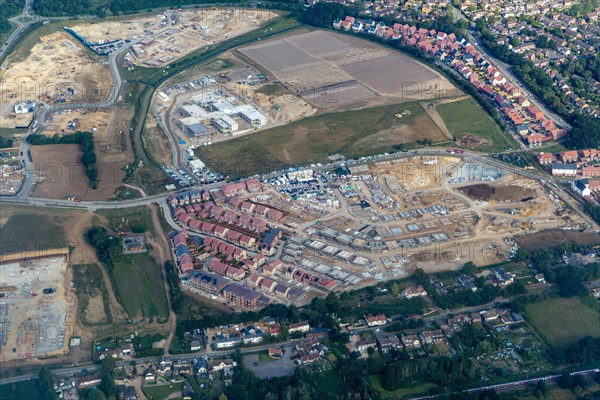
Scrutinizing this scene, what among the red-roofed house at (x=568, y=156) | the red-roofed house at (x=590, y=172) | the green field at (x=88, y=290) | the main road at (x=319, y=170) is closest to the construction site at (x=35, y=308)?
the green field at (x=88, y=290)

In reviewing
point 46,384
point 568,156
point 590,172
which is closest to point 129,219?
point 46,384

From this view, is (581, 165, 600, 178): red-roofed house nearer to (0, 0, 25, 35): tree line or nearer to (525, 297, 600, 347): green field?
(525, 297, 600, 347): green field

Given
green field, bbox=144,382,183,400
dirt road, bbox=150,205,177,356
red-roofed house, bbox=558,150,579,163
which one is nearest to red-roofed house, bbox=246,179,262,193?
dirt road, bbox=150,205,177,356

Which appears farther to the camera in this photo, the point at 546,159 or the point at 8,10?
the point at 8,10

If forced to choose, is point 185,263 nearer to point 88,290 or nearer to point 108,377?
point 88,290

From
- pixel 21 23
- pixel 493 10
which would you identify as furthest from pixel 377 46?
pixel 21 23

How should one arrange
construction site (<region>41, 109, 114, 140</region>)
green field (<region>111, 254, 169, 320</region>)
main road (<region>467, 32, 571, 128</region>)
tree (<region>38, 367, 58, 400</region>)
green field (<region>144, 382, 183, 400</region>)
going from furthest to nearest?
main road (<region>467, 32, 571, 128</region>), construction site (<region>41, 109, 114, 140</region>), green field (<region>111, 254, 169, 320</region>), green field (<region>144, 382, 183, 400</region>), tree (<region>38, 367, 58, 400</region>)
